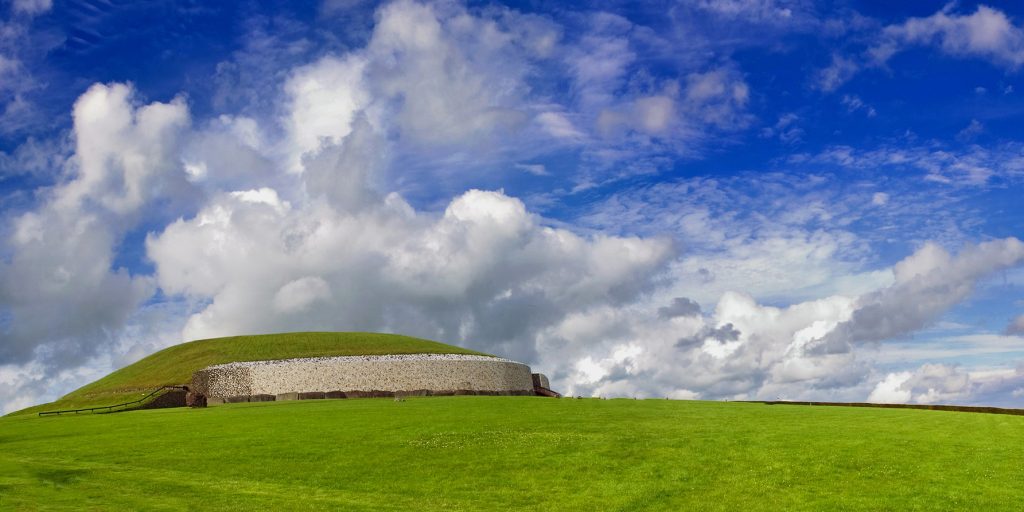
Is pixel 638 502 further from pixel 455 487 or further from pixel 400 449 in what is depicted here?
pixel 400 449

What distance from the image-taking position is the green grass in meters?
30.2

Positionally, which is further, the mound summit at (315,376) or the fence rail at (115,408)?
the mound summit at (315,376)

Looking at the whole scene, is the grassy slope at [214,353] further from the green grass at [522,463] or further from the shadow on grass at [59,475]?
the shadow on grass at [59,475]

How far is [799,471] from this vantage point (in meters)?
34.3

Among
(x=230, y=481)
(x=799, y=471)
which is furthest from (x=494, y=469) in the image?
(x=799, y=471)

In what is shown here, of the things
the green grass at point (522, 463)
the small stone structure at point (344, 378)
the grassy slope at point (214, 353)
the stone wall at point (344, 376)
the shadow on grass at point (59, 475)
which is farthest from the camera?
the grassy slope at point (214, 353)

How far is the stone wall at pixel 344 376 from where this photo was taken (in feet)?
277

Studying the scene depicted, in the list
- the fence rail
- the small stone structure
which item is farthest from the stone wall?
the fence rail

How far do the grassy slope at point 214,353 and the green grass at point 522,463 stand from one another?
43.4m

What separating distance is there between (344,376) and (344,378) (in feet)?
0.76

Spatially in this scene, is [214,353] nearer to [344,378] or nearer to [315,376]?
[315,376]

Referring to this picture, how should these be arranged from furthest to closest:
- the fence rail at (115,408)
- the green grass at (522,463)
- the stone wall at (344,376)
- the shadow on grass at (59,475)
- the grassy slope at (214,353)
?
the grassy slope at (214,353) < the stone wall at (344,376) < the fence rail at (115,408) < the shadow on grass at (59,475) < the green grass at (522,463)

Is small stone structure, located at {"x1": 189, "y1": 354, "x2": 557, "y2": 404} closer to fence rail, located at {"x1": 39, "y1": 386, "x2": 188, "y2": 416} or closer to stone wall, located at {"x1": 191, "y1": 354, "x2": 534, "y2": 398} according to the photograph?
stone wall, located at {"x1": 191, "y1": 354, "x2": 534, "y2": 398}

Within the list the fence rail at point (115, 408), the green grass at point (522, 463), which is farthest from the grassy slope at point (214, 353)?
the green grass at point (522, 463)
